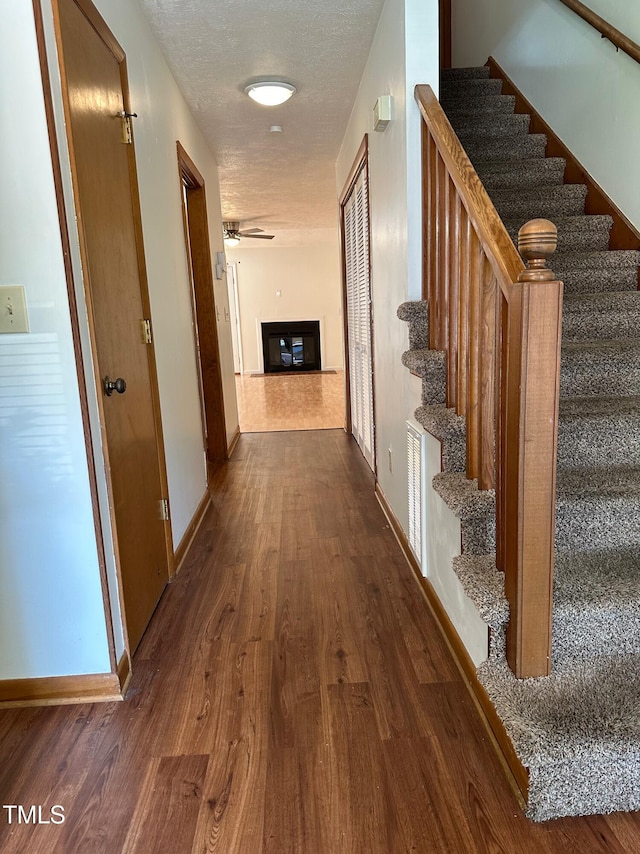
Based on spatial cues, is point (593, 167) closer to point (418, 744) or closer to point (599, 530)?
point (599, 530)

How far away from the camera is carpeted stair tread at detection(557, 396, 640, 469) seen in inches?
69.9

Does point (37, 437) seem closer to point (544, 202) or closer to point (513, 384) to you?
point (513, 384)

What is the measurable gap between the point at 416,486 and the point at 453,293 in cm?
78

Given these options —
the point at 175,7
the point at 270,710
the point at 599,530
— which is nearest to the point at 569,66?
the point at 175,7

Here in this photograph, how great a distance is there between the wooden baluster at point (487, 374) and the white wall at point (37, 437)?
3.72 feet

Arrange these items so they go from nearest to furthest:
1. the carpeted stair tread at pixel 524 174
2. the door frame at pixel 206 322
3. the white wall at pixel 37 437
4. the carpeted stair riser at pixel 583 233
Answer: the white wall at pixel 37 437
the carpeted stair riser at pixel 583 233
the carpeted stair tread at pixel 524 174
the door frame at pixel 206 322

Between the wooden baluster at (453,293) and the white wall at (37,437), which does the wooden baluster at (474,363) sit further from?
the white wall at (37,437)

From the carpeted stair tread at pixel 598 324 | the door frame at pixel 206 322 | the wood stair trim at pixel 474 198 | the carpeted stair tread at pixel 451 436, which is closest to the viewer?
the wood stair trim at pixel 474 198

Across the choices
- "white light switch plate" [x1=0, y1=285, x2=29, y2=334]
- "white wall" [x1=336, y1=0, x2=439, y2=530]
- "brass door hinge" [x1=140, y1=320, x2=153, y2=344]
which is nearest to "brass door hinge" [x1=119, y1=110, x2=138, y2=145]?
"brass door hinge" [x1=140, y1=320, x2=153, y2=344]

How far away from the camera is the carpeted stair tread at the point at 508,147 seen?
316 centimetres

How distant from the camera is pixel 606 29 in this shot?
2420 mm

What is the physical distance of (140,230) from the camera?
7.14ft

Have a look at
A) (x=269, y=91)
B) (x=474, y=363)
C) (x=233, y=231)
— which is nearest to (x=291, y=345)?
(x=233, y=231)

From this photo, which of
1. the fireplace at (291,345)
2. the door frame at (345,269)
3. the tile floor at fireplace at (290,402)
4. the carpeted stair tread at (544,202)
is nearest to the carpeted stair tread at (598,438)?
the carpeted stair tread at (544,202)
